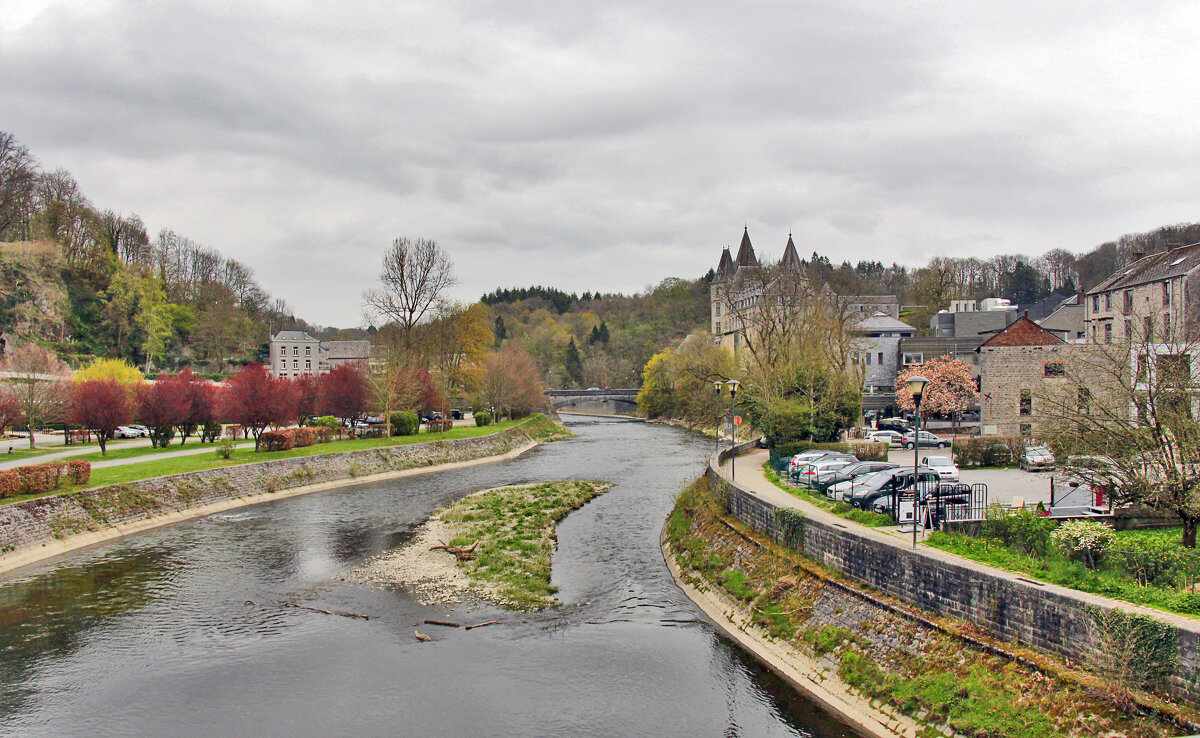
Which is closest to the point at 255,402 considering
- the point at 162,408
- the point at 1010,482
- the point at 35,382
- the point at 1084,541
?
the point at 162,408

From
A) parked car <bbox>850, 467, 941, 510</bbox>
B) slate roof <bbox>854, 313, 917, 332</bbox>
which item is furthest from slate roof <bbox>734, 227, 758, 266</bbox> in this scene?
parked car <bbox>850, 467, 941, 510</bbox>

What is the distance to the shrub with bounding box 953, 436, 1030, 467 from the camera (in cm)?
3525

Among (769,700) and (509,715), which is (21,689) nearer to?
(509,715)

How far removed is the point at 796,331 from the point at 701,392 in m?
23.6

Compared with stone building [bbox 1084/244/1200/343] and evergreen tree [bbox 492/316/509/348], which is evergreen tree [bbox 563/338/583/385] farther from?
stone building [bbox 1084/244/1200/343]

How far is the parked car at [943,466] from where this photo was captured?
2834cm

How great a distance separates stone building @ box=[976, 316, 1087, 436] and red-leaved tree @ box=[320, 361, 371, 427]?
46473 mm

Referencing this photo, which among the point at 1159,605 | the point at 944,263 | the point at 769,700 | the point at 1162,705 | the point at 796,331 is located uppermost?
the point at 944,263

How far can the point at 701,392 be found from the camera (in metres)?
77.8

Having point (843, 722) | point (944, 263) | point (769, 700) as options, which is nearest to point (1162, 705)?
point (843, 722)

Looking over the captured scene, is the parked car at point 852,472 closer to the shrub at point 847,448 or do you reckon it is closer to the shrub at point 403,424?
the shrub at point 847,448

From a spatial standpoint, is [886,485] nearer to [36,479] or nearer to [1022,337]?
[1022,337]

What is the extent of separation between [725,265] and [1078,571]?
104m

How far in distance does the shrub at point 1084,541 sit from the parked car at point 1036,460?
17.7 meters
